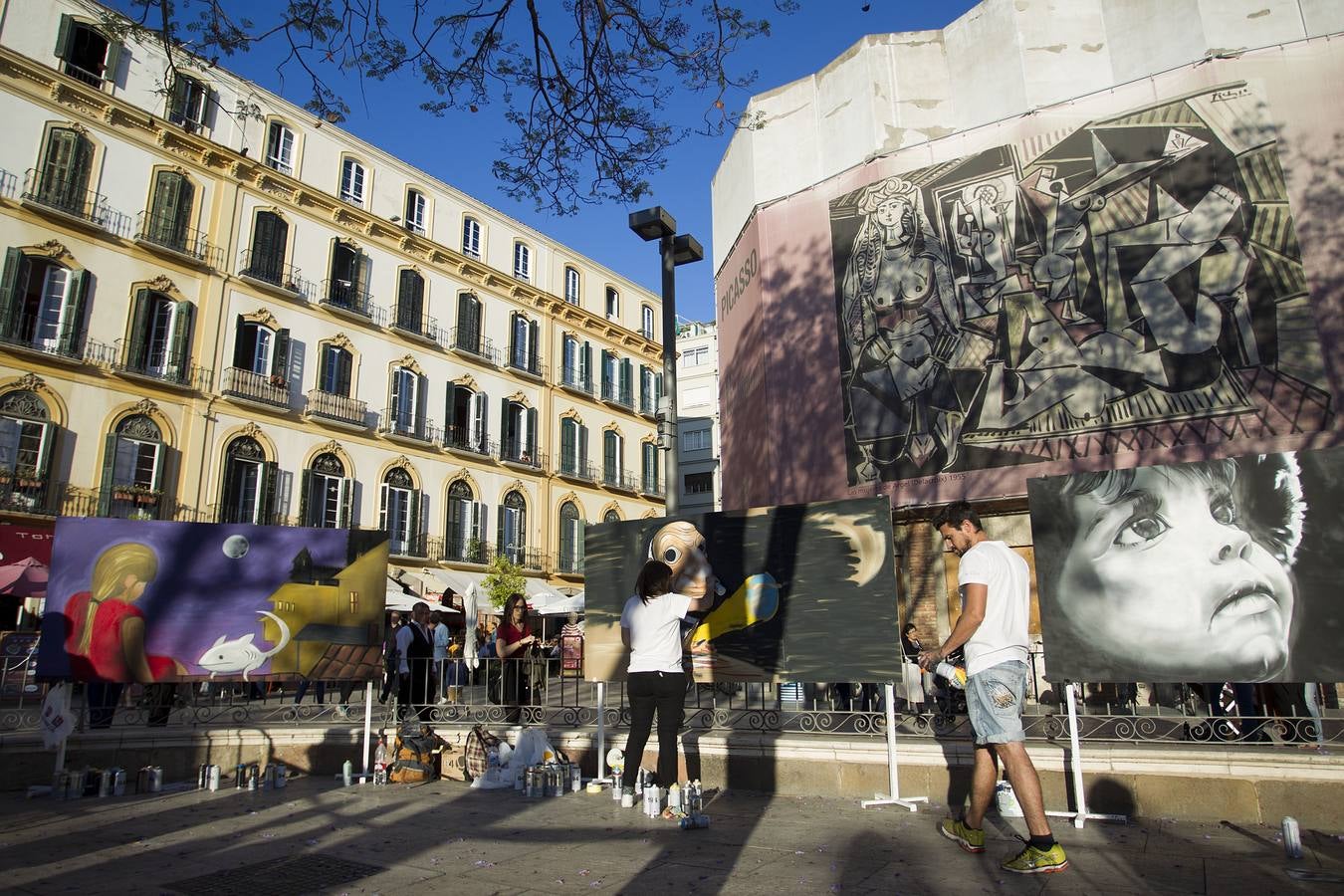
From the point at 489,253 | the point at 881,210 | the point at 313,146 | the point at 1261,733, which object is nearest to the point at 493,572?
the point at 489,253

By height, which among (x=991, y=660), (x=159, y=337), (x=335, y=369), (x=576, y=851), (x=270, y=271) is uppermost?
(x=270, y=271)

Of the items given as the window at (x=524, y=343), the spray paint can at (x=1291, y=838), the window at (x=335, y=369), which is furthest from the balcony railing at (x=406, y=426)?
the spray paint can at (x=1291, y=838)

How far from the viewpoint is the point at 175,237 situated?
80.9 feet

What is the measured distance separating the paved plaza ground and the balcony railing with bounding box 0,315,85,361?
18996 millimetres

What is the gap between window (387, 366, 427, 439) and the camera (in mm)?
29562

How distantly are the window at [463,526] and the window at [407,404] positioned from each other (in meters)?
2.60

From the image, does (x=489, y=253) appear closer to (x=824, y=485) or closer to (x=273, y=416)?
(x=273, y=416)

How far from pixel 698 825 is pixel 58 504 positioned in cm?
2204

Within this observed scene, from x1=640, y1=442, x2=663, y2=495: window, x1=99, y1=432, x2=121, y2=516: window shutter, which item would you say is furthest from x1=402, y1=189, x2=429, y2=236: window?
x1=640, y1=442, x2=663, y2=495: window

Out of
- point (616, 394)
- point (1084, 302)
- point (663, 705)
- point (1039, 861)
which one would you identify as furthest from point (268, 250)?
point (1039, 861)

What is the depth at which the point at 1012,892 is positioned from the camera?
13.7 ft

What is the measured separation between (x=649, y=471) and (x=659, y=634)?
112 ft

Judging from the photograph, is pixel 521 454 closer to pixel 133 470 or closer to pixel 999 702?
pixel 133 470

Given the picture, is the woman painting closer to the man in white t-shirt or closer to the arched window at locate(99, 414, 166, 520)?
the man in white t-shirt
